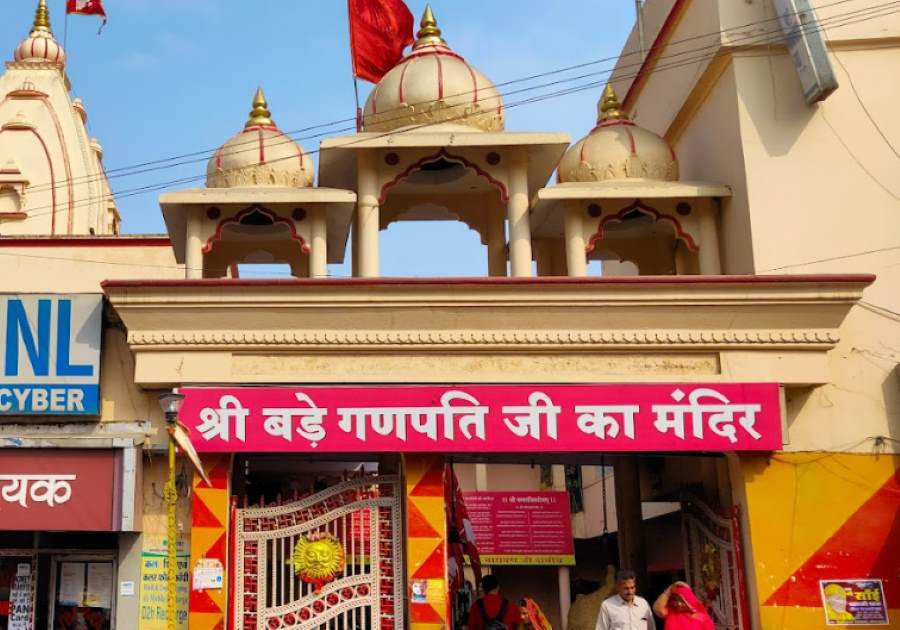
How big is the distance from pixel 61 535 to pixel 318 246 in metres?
3.83

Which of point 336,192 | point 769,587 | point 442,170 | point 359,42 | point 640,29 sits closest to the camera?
point 769,587

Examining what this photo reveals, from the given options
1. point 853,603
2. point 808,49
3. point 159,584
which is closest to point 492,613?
point 159,584

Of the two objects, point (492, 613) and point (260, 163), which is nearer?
point (492, 613)

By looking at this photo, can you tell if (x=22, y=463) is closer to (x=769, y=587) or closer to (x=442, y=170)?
(x=442, y=170)

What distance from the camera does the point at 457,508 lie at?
535 inches

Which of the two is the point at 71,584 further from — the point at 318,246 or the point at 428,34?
the point at 428,34

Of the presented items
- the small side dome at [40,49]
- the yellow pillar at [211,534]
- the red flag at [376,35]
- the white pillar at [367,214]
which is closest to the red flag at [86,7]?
the small side dome at [40,49]

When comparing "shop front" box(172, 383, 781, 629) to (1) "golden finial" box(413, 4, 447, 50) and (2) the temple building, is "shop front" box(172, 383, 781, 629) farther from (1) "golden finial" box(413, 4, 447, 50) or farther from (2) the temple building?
(1) "golden finial" box(413, 4, 447, 50)

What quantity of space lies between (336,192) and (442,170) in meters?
1.80

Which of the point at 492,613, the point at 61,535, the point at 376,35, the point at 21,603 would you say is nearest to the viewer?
the point at 492,613

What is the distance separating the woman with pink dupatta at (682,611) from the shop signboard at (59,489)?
492 centimetres

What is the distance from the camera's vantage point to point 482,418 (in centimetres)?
1053

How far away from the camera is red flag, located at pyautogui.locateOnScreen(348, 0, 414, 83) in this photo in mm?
14602

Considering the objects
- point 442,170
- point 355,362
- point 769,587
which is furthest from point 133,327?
point 769,587
